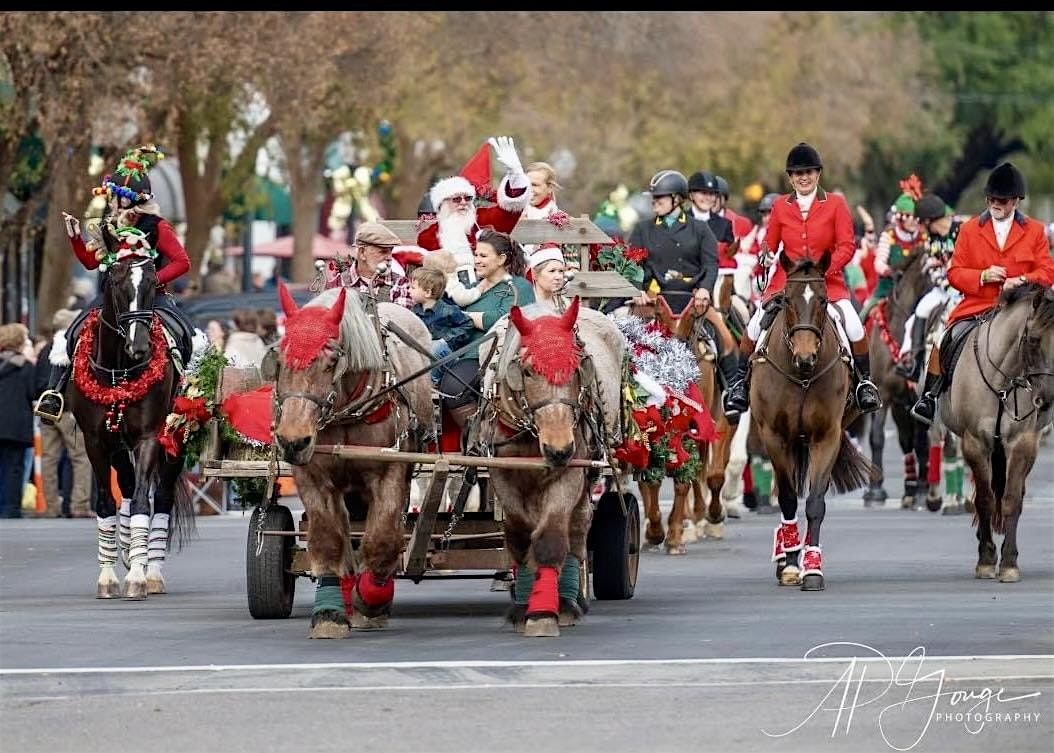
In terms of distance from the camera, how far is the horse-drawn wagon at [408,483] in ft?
45.5

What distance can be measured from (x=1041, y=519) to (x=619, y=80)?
1305 inches

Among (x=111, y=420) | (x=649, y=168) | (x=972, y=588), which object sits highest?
(x=649, y=168)

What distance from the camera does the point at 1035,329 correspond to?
17.9m

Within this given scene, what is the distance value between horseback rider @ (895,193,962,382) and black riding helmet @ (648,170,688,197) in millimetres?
4846

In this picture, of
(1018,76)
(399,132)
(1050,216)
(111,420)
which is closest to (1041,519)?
(111,420)

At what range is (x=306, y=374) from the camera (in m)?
13.5

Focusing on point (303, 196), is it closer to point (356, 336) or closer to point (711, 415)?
point (711, 415)

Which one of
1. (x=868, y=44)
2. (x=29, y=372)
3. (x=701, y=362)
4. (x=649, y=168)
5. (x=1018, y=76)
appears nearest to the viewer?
(x=701, y=362)

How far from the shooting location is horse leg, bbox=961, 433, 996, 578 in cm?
1797

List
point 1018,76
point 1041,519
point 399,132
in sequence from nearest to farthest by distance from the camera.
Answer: point 1041,519 < point 399,132 < point 1018,76

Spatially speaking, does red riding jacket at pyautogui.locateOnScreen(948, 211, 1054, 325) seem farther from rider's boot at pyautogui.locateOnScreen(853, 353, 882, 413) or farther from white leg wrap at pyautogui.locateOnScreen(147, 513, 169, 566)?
white leg wrap at pyautogui.locateOnScreen(147, 513, 169, 566)

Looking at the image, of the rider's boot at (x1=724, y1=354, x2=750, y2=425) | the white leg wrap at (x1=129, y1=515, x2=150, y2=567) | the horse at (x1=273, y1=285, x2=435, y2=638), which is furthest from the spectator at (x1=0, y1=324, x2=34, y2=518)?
the horse at (x1=273, y1=285, x2=435, y2=638)

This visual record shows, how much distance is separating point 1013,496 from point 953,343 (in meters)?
1.57

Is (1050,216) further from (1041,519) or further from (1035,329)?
(1035,329)
